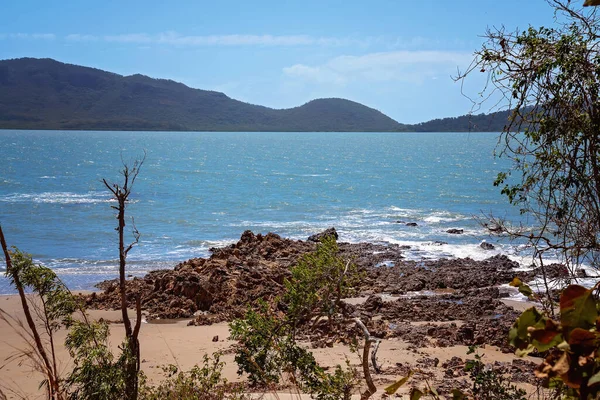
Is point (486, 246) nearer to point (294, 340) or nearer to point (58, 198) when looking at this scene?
point (294, 340)

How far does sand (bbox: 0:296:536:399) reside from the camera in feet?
32.0

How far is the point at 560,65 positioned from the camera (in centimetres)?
498

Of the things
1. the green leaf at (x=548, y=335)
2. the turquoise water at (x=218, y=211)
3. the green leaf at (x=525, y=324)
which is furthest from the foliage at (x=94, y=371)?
the turquoise water at (x=218, y=211)

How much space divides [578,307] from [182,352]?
11.0 metres

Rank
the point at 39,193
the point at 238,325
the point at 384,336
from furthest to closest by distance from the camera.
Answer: the point at 39,193 → the point at 384,336 → the point at 238,325

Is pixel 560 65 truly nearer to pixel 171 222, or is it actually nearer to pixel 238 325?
pixel 238 325

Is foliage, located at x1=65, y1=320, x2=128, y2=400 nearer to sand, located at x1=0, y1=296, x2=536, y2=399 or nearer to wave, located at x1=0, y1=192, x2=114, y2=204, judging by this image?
sand, located at x1=0, y1=296, x2=536, y2=399

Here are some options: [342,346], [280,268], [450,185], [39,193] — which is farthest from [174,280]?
[450,185]

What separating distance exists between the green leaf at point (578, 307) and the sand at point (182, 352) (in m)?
6.92

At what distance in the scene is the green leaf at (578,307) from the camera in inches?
47.4

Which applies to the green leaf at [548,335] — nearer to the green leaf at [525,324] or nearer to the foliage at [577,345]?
the foliage at [577,345]

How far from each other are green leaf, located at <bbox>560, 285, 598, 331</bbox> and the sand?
6921 millimetres

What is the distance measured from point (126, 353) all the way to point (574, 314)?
4705mm

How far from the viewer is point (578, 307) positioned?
3.95 feet
